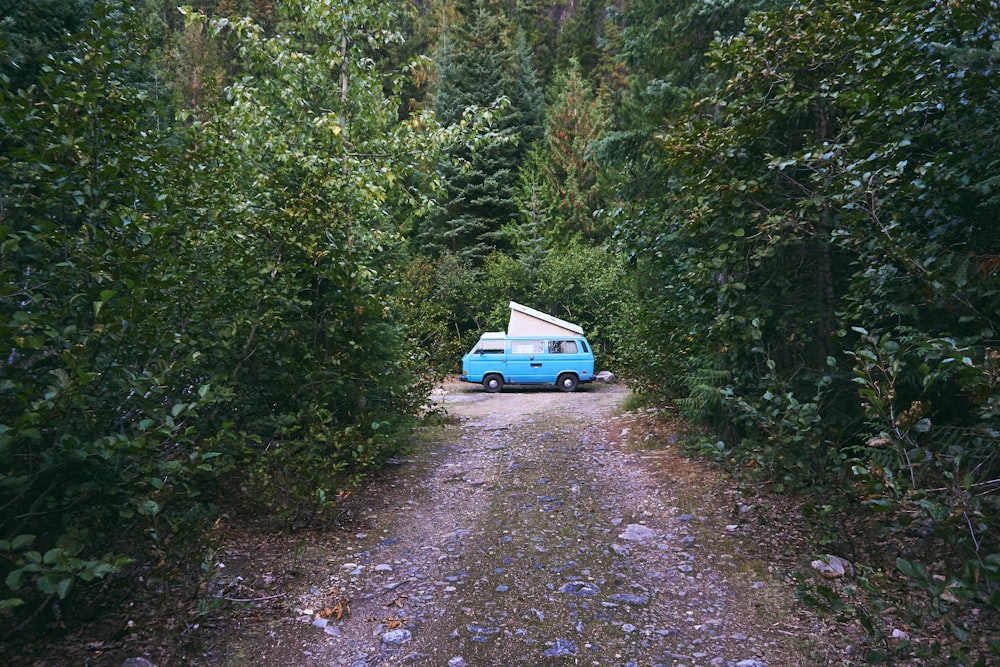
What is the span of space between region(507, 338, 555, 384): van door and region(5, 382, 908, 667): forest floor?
38.6 ft

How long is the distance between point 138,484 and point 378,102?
21.4 feet

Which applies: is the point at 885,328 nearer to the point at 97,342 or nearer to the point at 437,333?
the point at 97,342

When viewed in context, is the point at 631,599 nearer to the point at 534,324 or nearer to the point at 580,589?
the point at 580,589

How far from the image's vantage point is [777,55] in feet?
15.5

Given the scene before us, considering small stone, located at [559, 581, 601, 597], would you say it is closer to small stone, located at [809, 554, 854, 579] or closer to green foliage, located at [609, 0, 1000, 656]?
green foliage, located at [609, 0, 1000, 656]

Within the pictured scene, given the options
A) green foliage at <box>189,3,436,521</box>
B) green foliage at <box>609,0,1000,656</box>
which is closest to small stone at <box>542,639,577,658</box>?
green foliage at <box>609,0,1000,656</box>

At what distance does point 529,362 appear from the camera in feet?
60.7

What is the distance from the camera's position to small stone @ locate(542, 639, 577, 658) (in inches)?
126

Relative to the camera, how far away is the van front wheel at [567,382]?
18516 millimetres

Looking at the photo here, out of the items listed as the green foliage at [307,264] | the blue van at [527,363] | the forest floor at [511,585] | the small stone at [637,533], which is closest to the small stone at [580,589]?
the forest floor at [511,585]

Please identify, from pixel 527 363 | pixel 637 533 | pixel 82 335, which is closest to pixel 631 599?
pixel 637 533

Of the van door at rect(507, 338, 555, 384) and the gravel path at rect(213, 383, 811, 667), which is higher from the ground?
the van door at rect(507, 338, 555, 384)

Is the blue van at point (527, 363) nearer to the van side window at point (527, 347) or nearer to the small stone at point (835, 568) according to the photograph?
the van side window at point (527, 347)

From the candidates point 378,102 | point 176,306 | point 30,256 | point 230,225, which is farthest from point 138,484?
point 378,102
